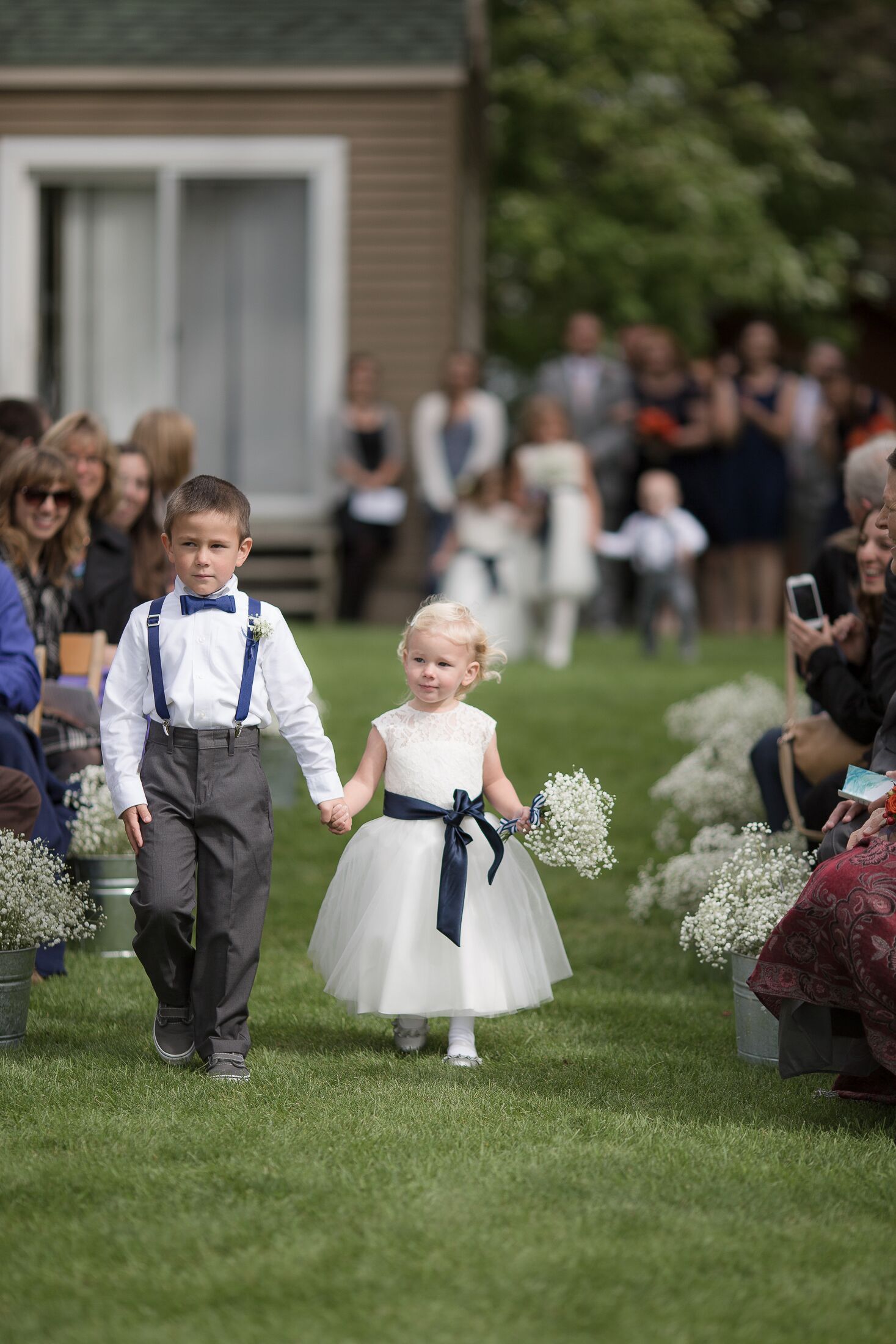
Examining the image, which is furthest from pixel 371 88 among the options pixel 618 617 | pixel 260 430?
pixel 618 617

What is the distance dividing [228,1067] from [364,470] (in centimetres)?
1032

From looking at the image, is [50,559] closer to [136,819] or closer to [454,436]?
[136,819]

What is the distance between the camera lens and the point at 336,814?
4.87 m

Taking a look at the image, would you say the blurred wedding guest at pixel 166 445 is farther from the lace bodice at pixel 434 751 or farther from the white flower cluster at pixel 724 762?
the lace bodice at pixel 434 751

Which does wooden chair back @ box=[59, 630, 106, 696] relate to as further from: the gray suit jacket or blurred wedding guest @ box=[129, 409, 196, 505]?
the gray suit jacket

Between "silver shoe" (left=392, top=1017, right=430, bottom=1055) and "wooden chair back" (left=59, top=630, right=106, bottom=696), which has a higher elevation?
"wooden chair back" (left=59, top=630, right=106, bottom=696)

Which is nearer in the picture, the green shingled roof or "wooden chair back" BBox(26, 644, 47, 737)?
"wooden chair back" BBox(26, 644, 47, 737)

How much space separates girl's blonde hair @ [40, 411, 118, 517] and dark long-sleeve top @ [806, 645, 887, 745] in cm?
292

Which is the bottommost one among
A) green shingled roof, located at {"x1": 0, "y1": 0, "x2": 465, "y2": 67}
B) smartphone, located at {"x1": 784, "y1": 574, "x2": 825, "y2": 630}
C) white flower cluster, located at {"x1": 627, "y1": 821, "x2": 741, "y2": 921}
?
white flower cluster, located at {"x1": 627, "y1": 821, "x2": 741, "y2": 921}

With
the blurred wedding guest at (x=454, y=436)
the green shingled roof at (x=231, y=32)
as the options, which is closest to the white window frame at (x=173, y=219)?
the green shingled roof at (x=231, y=32)

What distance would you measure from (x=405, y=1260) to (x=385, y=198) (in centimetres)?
1233

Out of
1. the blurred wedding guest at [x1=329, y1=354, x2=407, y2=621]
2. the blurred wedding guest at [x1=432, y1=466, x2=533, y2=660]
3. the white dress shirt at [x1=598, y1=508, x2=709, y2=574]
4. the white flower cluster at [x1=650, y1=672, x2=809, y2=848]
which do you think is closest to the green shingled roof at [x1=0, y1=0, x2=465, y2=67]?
the blurred wedding guest at [x1=329, y1=354, x2=407, y2=621]

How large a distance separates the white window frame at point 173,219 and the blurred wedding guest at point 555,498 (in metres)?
2.18

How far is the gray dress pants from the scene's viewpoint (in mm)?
4898
